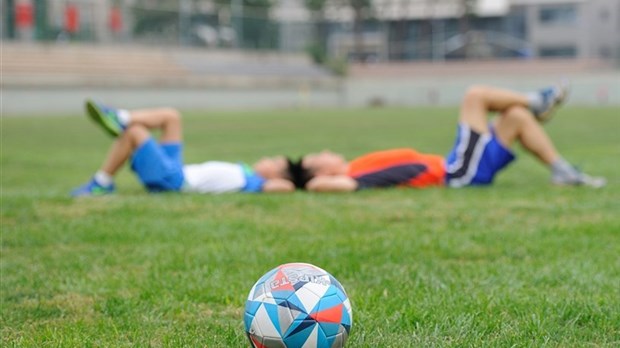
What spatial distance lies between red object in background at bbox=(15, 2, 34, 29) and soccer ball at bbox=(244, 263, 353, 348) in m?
34.0

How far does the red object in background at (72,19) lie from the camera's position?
3616 centimetres

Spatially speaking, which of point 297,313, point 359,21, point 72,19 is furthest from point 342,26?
point 297,313

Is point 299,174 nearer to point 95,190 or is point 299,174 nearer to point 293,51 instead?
point 95,190

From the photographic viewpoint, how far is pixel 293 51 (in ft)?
154

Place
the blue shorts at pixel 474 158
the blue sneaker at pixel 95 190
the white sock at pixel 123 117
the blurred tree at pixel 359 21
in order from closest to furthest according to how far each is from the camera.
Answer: the white sock at pixel 123 117, the blue sneaker at pixel 95 190, the blue shorts at pixel 474 158, the blurred tree at pixel 359 21

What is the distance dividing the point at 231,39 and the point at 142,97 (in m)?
9.77

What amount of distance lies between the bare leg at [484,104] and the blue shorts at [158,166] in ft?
8.92

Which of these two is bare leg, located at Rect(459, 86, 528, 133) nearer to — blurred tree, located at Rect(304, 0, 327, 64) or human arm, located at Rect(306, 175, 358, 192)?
human arm, located at Rect(306, 175, 358, 192)

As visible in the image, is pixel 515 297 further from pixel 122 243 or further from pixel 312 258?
pixel 122 243

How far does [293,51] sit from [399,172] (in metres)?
39.9

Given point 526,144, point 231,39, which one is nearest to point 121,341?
point 526,144

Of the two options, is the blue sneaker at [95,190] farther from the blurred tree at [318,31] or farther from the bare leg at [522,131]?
Answer: the blurred tree at [318,31]

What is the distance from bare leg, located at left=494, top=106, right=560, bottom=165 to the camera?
759cm

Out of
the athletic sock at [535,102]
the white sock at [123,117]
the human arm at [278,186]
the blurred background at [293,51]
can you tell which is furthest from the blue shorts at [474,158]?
the blurred background at [293,51]
